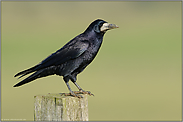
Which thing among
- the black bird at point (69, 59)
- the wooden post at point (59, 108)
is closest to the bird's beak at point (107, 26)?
the black bird at point (69, 59)

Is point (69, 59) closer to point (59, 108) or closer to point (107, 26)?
point (107, 26)

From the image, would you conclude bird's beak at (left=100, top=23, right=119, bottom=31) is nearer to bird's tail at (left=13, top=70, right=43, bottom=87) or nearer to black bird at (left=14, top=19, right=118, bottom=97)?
black bird at (left=14, top=19, right=118, bottom=97)

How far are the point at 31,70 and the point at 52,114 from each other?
3.61ft

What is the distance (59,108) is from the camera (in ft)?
→ 10.5

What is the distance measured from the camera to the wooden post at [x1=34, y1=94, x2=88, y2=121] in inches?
126

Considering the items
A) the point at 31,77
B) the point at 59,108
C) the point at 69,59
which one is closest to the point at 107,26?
the point at 69,59

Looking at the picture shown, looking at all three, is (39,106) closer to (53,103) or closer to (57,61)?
(53,103)

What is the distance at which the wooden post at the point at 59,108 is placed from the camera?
3191 mm

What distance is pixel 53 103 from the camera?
10.8 ft

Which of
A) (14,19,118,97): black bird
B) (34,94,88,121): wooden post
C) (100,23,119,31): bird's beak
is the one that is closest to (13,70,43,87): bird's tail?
(14,19,118,97): black bird

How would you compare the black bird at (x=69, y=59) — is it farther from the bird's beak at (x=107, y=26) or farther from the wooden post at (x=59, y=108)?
the wooden post at (x=59, y=108)

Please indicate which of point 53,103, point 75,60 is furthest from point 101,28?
point 53,103

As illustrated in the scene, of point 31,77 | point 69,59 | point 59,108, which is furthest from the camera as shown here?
point 69,59

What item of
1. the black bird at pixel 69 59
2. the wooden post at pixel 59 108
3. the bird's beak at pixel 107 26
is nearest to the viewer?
the wooden post at pixel 59 108
